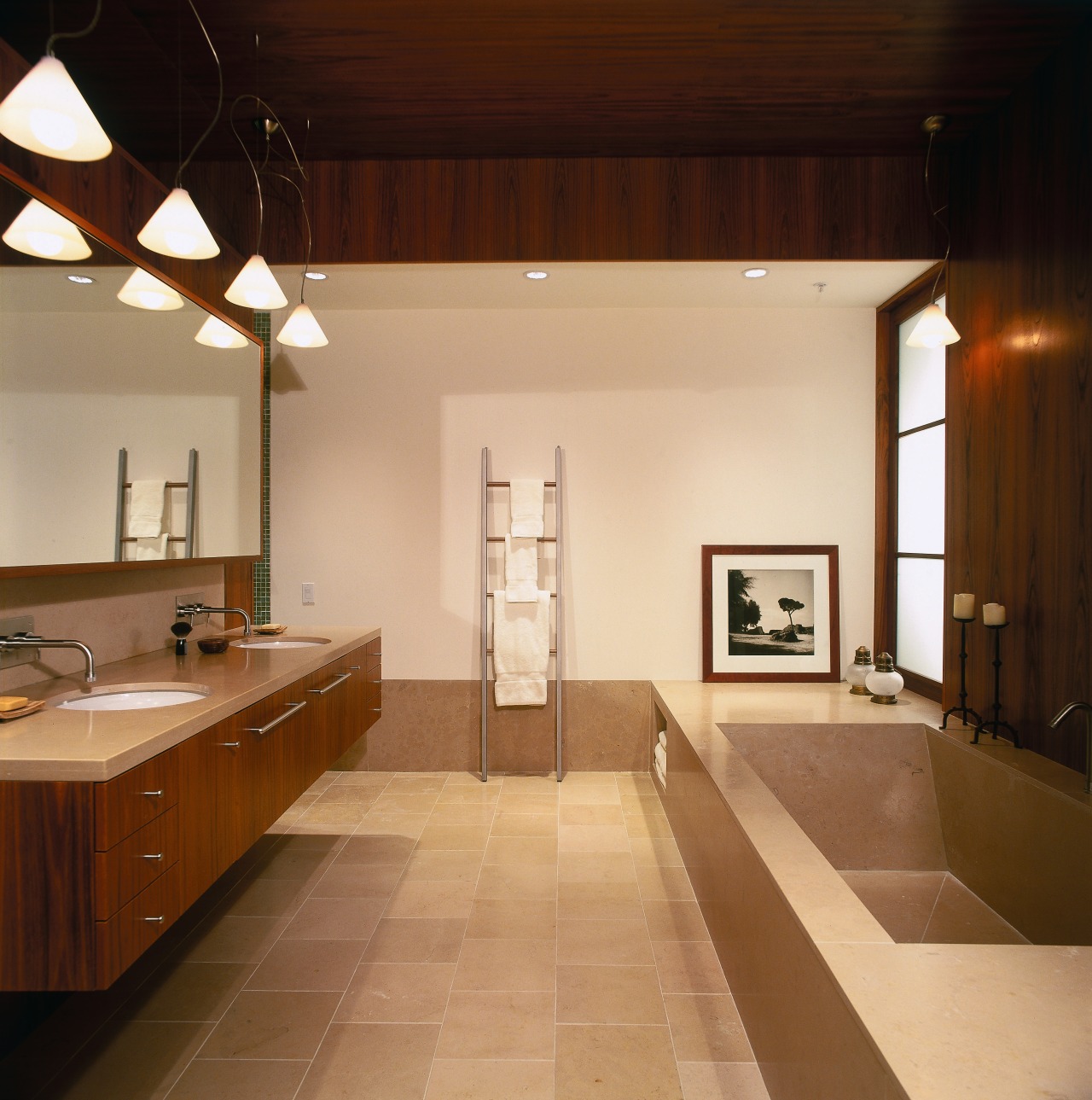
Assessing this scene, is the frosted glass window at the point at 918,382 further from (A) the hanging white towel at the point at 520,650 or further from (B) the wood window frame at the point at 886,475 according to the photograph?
(A) the hanging white towel at the point at 520,650

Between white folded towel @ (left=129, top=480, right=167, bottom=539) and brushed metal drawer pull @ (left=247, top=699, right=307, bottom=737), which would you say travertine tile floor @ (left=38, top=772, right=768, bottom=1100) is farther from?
white folded towel @ (left=129, top=480, right=167, bottom=539)

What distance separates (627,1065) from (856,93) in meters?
3.03

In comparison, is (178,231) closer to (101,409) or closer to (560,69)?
(101,409)

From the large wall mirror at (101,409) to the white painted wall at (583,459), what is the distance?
82cm

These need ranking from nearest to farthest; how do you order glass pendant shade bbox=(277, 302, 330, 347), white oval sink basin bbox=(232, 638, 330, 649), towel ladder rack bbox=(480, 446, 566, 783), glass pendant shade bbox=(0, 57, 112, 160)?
glass pendant shade bbox=(0, 57, 112, 160) < glass pendant shade bbox=(277, 302, 330, 347) < white oval sink basin bbox=(232, 638, 330, 649) < towel ladder rack bbox=(480, 446, 566, 783)

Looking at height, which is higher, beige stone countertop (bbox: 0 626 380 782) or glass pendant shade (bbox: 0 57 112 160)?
glass pendant shade (bbox: 0 57 112 160)

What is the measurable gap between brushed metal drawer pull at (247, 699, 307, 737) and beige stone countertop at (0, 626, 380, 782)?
0.07 meters

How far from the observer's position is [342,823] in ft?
10.4

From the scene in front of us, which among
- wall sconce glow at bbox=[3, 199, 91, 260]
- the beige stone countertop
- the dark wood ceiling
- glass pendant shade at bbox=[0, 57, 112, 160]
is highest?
the dark wood ceiling

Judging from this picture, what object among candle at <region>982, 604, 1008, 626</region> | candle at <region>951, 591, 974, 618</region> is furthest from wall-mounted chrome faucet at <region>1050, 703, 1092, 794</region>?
candle at <region>951, 591, 974, 618</region>

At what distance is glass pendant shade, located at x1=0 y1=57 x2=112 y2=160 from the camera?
1452 mm

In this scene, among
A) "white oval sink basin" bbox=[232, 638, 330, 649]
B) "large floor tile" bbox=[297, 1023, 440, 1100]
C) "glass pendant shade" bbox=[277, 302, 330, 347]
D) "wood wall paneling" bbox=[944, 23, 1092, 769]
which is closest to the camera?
"large floor tile" bbox=[297, 1023, 440, 1100]

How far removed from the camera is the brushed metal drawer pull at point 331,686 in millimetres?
2412

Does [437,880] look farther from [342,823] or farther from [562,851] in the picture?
[342,823]
